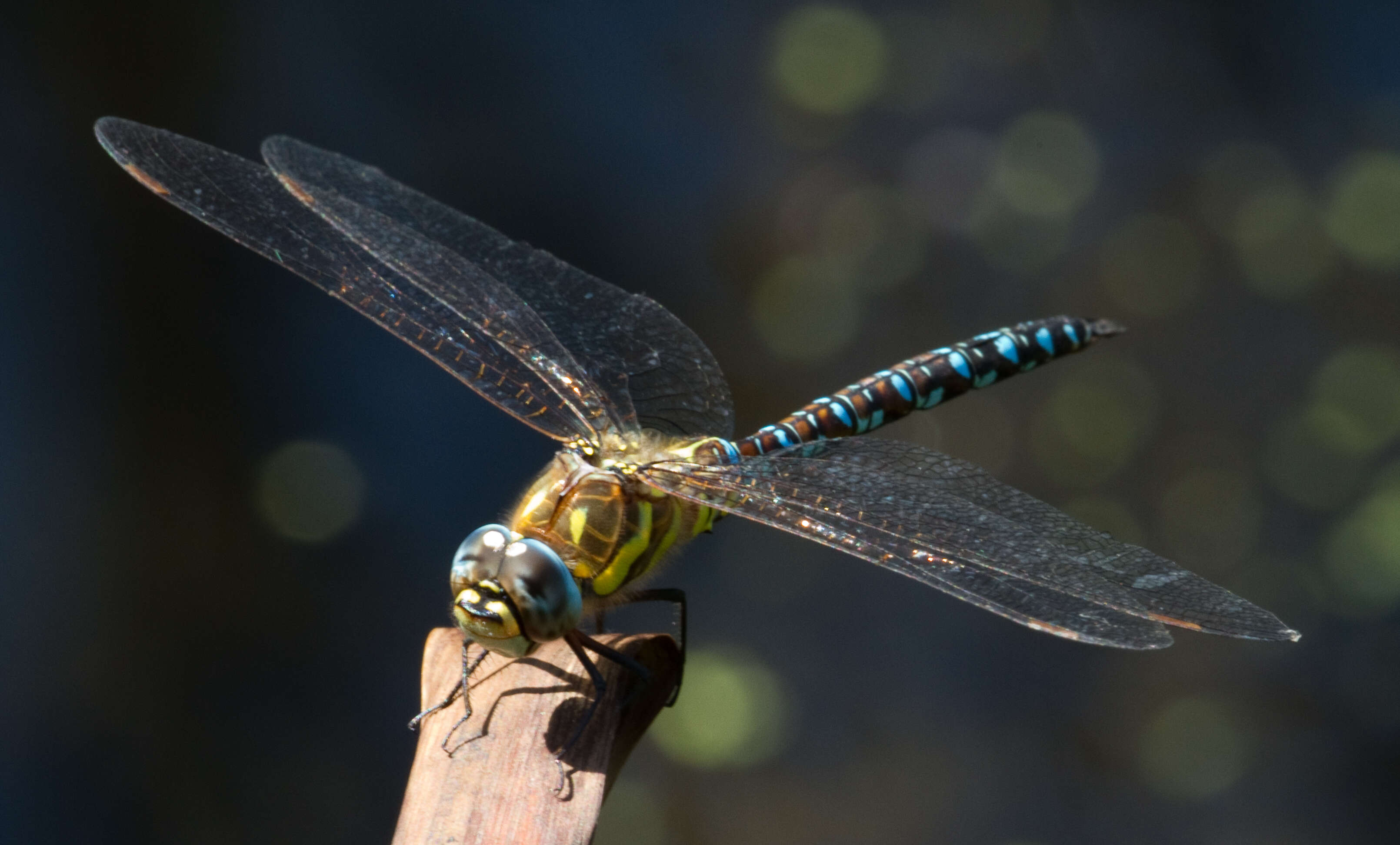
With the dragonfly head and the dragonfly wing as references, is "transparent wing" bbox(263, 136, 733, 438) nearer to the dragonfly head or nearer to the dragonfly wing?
the dragonfly wing

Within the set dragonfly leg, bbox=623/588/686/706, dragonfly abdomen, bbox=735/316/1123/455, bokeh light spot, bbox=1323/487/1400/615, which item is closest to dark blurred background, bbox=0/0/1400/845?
bokeh light spot, bbox=1323/487/1400/615

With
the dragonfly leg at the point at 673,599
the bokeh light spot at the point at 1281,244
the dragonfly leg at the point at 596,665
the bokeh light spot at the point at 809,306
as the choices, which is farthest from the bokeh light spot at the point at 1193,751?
the dragonfly leg at the point at 596,665

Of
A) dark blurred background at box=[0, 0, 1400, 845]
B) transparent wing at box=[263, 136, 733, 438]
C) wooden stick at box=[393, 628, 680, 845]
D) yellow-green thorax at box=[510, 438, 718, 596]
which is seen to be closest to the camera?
wooden stick at box=[393, 628, 680, 845]

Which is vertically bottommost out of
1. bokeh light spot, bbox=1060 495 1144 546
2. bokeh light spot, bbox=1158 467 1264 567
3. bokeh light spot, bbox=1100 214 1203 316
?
bokeh light spot, bbox=1060 495 1144 546

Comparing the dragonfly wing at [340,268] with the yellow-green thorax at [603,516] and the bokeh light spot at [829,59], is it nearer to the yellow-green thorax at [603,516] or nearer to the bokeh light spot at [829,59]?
the yellow-green thorax at [603,516]

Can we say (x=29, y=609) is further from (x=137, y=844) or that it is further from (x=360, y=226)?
(x=360, y=226)

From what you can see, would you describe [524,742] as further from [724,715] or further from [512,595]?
[724,715]

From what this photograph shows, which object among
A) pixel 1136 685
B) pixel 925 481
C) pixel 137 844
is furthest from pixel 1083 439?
pixel 137 844
